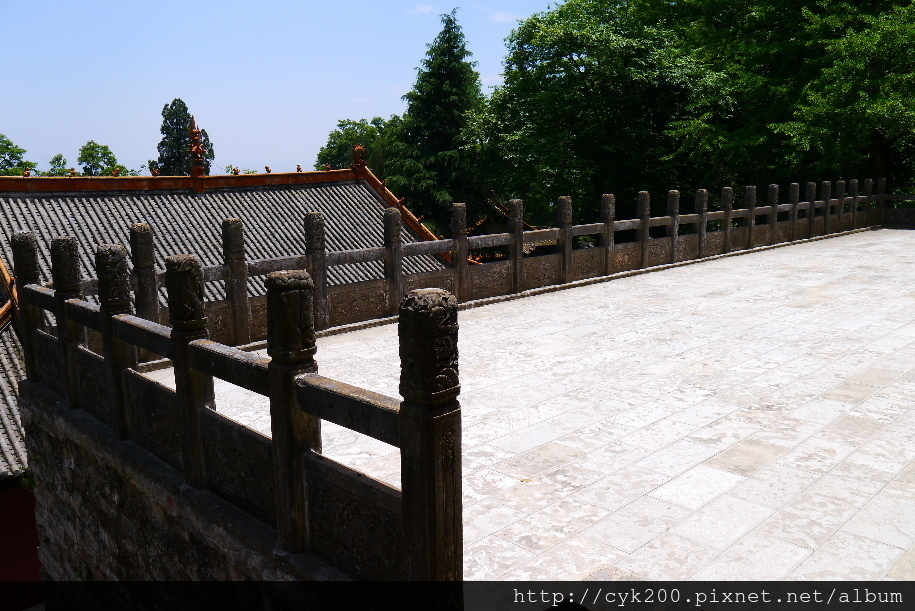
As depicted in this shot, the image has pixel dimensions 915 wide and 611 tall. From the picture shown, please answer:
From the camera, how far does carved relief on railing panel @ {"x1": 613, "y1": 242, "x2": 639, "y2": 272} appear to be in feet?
39.7

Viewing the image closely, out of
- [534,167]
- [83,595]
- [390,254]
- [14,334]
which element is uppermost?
[534,167]

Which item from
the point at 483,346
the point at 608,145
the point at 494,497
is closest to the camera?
the point at 494,497

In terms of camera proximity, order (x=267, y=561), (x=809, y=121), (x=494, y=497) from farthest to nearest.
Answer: (x=809, y=121) < (x=494, y=497) < (x=267, y=561)

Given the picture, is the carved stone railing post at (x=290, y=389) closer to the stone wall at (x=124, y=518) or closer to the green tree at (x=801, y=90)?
the stone wall at (x=124, y=518)

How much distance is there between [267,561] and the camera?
375 cm

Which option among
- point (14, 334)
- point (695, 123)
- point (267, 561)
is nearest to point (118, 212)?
point (14, 334)

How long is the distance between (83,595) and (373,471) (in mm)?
4015

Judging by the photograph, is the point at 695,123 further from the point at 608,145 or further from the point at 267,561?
the point at 267,561

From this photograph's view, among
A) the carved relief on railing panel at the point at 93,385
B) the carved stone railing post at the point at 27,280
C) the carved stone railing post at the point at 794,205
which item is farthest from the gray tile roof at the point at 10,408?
the carved stone railing post at the point at 794,205

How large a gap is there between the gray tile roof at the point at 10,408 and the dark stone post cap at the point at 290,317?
830cm

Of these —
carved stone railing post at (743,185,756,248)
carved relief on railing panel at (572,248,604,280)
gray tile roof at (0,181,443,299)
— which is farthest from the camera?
carved stone railing post at (743,185,756,248)

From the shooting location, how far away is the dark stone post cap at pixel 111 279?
204 inches

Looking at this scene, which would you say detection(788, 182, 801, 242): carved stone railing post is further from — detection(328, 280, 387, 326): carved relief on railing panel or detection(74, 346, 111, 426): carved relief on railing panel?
detection(74, 346, 111, 426): carved relief on railing panel

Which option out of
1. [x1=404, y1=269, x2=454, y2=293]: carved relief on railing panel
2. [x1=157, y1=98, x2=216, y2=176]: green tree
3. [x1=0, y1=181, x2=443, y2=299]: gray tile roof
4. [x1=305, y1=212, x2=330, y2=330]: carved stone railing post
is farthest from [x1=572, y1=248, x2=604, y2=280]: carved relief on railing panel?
[x1=157, y1=98, x2=216, y2=176]: green tree
